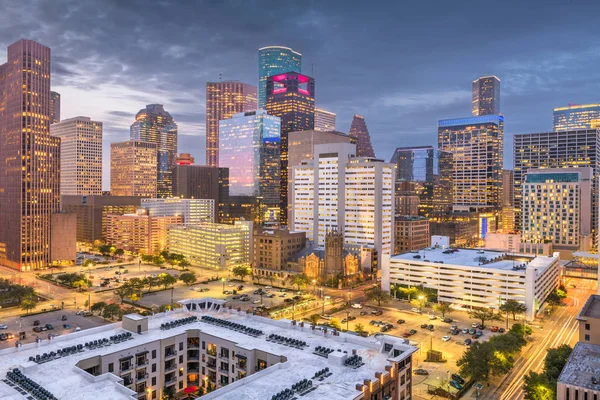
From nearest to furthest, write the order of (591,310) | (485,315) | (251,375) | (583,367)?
1. (251,375)
2. (583,367)
3. (591,310)
4. (485,315)

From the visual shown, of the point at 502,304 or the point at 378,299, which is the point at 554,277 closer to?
the point at 502,304

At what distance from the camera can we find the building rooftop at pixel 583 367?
6038 cm

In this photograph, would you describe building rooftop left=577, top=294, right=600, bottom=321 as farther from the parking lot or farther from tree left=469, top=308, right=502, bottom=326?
the parking lot

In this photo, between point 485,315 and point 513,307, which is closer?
point 485,315

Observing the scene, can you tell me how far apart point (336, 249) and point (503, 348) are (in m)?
97.4

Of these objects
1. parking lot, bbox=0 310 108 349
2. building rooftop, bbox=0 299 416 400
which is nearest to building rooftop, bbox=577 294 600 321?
building rooftop, bbox=0 299 416 400

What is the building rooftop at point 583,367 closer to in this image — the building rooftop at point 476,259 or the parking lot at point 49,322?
the building rooftop at point 476,259

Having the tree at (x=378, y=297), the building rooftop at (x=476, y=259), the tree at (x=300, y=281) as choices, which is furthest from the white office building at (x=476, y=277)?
the tree at (x=300, y=281)

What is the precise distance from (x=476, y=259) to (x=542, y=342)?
159ft

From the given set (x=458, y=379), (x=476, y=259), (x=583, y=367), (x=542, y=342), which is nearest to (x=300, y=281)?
→ (x=476, y=259)

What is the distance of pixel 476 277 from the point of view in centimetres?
13850

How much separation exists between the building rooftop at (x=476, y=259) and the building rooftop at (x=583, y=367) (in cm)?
5957

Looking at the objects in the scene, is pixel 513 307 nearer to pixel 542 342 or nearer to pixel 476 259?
pixel 542 342

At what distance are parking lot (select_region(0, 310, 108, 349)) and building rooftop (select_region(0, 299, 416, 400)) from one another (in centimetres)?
5051
